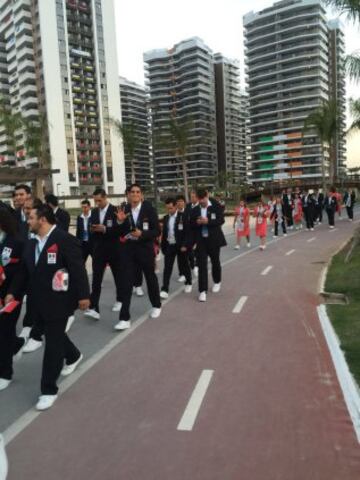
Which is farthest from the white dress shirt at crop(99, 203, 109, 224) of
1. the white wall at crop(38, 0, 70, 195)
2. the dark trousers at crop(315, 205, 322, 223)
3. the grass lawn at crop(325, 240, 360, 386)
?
the white wall at crop(38, 0, 70, 195)

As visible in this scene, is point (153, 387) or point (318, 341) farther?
point (318, 341)

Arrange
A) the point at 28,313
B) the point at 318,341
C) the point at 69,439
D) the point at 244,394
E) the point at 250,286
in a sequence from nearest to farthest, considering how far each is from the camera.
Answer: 1. the point at 69,439
2. the point at 244,394
3. the point at 318,341
4. the point at 28,313
5. the point at 250,286

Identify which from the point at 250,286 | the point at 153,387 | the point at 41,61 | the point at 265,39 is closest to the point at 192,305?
the point at 250,286

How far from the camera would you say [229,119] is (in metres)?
150

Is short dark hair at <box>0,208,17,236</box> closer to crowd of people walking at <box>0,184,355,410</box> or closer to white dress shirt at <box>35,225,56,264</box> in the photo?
crowd of people walking at <box>0,184,355,410</box>

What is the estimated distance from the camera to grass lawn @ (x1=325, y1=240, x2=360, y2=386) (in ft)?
19.6

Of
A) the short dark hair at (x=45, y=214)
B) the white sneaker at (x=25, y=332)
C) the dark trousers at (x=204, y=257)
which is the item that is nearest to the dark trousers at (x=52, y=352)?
the short dark hair at (x=45, y=214)

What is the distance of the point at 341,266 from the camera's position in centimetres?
1228

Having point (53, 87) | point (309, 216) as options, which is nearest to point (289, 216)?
point (309, 216)

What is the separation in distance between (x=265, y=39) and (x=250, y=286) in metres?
123

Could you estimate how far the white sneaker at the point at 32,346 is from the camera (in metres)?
6.58

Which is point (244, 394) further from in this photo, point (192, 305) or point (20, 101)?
point (20, 101)

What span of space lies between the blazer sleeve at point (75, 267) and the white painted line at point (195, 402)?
1532 mm

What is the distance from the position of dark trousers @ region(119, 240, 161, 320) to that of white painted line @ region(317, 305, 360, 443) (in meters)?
2.82
